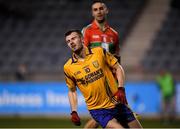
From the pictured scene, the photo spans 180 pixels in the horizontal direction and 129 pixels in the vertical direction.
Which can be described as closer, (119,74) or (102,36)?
(119,74)

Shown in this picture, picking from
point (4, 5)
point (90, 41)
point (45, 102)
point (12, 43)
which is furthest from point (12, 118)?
point (90, 41)

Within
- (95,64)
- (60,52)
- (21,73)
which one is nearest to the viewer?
(95,64)

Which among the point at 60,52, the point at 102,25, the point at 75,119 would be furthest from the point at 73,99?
the point at 60,52

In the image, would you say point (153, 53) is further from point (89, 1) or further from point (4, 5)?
point (4, 5)

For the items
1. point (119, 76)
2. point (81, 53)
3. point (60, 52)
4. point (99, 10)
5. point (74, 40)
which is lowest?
point (119, 76)

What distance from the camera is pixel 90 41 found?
34.6 ft

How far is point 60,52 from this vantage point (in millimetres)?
25750

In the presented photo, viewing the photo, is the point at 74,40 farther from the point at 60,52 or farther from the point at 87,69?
the point at 60,52

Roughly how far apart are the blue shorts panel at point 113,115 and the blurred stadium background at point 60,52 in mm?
9584

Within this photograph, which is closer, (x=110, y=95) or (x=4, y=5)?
(x=110, y=95)

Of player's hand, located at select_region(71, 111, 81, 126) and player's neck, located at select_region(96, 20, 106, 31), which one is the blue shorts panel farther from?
player's neck, located at select_region(96, 20, 106, 31)

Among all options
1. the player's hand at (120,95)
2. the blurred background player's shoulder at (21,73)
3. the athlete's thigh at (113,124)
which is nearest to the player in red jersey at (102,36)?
the player's hand at (120,95)

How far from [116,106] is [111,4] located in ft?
63.3

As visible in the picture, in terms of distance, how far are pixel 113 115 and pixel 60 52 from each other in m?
16.7
